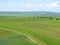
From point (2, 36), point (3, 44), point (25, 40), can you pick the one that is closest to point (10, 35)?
point (2, 36)

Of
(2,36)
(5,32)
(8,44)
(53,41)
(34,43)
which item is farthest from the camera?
(5,32)

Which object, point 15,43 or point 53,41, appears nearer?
point 15,43

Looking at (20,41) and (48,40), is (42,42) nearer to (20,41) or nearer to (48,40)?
(48,40)

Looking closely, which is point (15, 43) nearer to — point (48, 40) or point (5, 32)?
point (48, 40)

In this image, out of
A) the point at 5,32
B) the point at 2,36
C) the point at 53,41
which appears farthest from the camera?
the point at 5,32

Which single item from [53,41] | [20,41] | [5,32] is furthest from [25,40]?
[5,32]

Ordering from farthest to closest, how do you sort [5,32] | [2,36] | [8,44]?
[5,32] < [2,36] < [8,44]

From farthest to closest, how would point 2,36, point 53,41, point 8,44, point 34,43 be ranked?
1. point 2,36
2. point 53,41
3. point 34,43
4. point 8,44

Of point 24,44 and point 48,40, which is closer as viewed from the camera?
point 24,44
